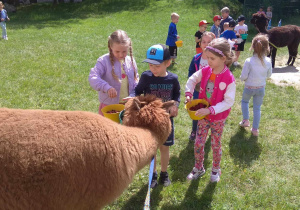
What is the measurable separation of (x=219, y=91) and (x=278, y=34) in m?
7.56

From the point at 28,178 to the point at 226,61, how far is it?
8.47 ft

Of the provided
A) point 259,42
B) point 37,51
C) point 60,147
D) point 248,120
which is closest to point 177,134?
point 248,120

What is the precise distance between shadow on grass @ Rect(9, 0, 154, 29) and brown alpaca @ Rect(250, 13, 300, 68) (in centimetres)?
1393

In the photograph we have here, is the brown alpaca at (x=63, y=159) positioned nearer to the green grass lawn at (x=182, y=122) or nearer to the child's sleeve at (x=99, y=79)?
the child's sleeve at (x=99, y=79)

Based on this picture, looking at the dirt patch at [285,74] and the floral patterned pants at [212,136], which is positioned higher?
the floral patterned pants at [212,136]

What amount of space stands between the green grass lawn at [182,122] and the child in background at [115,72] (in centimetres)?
133

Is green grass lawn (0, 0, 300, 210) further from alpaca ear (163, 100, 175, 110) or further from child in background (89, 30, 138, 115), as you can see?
alpaca ear (163, 100, 175, 110)

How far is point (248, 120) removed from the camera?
17.4 feet

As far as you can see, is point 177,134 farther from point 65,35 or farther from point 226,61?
point 65,35

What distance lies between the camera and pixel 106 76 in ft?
10.9

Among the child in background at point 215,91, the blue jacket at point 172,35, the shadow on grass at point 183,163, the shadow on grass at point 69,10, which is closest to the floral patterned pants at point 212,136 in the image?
the child in background at point 215,91

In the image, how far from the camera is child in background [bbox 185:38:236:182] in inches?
122

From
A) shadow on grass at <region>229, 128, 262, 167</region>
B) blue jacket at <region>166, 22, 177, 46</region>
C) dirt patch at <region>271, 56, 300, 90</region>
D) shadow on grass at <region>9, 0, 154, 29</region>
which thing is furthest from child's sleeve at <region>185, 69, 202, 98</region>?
shadow on grass at <region>9, 0, 154, 29</region>

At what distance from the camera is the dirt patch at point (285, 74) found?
25.8ft
